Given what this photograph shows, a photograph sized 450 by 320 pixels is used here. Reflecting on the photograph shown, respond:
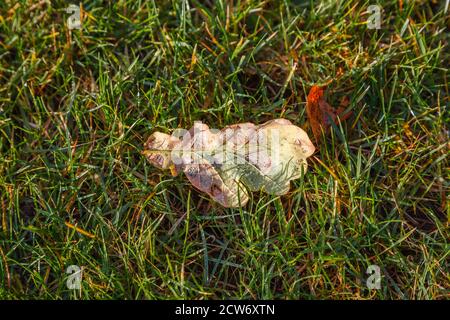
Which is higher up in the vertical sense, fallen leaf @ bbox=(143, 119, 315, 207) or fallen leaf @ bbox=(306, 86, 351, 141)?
fallen leaf @ bbox=(306, 86, 351, 141)

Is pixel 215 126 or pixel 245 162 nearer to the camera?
pixel 245 162

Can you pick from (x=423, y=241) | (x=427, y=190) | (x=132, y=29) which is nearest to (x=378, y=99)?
(x=427, y=190)

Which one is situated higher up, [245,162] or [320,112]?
[320,112]

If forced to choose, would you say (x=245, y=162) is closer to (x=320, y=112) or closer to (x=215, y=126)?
(x=215, y=126)

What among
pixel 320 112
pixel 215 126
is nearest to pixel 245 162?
pixel 215 126

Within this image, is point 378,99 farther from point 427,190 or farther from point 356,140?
point 427,190
